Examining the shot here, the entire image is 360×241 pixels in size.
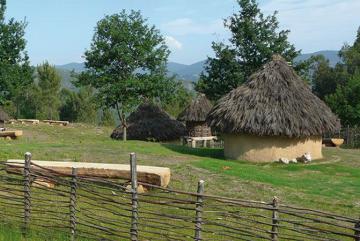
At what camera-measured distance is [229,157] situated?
53.0ft

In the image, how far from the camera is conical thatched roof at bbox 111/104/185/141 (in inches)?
998

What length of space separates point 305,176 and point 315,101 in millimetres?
4388

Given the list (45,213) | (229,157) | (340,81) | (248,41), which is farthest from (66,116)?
(45,213)

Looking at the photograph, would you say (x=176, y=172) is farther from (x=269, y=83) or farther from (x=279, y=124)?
(x=269, y=83)

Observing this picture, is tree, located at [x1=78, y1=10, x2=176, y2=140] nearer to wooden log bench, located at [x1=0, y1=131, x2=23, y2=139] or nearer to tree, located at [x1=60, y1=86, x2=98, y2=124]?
wooden log bench, located at [x1=0, y1=131, x2=23, y2=139]

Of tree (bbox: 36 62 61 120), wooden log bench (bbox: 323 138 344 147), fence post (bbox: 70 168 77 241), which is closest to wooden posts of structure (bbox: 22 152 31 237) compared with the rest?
fence post (bbox: 70 168 77 241)

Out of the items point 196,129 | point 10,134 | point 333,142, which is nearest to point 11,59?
point 10,134

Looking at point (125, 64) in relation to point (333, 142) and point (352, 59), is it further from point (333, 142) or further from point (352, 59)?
point (352, 59)

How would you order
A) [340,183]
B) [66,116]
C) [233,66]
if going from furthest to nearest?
[66,116] < [233,66] < [340,183]

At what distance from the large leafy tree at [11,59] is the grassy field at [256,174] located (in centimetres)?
924

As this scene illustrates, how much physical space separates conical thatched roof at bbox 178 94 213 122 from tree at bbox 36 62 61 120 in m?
28.7

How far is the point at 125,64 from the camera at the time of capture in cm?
2298

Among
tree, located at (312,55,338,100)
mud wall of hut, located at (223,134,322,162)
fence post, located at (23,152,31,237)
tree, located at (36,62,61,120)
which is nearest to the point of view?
fence post, located at (23,152,31,237)

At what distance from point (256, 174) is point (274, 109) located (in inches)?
148
